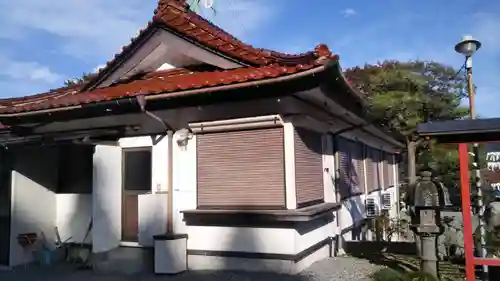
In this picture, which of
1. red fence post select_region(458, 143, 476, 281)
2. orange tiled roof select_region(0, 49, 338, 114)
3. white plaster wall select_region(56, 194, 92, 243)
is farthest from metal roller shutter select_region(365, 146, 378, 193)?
white plaster wall select_region(56, 194, 92, 243)

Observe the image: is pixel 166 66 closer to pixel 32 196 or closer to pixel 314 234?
pixel 32 196

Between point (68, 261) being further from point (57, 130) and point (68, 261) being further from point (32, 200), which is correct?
point (57, 130)

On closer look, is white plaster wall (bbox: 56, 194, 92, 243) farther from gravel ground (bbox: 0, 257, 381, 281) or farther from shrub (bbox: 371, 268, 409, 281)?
shrub (bbox: 371, 268, 409, 281)

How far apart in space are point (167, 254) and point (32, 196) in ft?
11.2

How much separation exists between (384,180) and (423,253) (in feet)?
30.4

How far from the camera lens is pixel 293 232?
20.0ft

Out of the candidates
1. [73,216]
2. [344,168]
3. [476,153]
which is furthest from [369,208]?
[73,216]

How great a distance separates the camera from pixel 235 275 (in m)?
6.30

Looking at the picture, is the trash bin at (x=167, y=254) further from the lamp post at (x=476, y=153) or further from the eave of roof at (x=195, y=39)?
the lamp post at (x=476, y=153)

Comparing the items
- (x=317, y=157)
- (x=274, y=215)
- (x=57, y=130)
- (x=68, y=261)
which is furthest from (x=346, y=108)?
(x=68, y=261)

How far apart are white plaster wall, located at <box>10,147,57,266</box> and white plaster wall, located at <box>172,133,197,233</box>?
3164 mm

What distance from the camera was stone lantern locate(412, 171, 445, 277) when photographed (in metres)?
5.54

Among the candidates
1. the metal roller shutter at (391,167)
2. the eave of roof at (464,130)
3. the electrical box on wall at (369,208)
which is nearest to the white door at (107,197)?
the eave of roof at (464,130)

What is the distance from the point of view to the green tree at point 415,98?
11977mm
